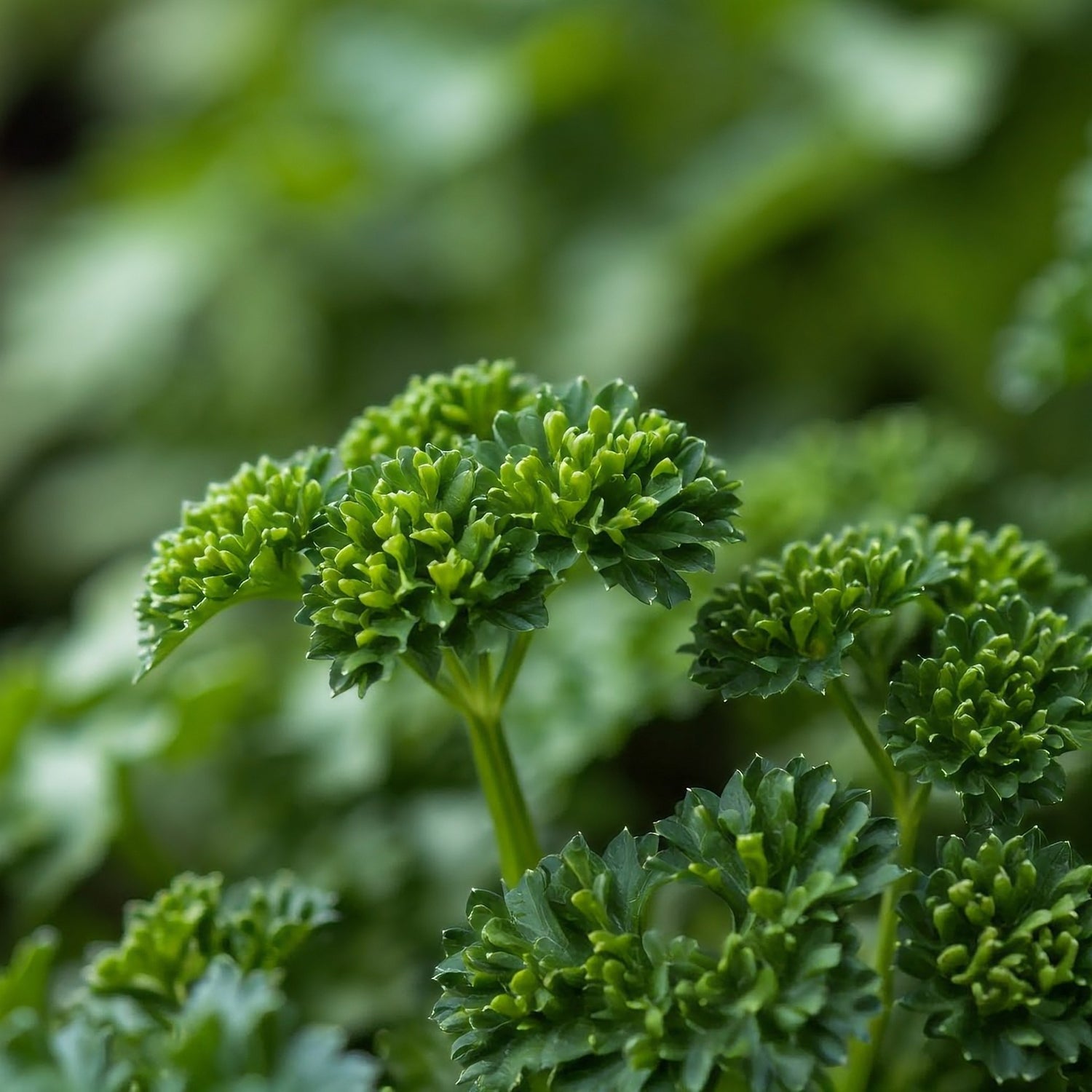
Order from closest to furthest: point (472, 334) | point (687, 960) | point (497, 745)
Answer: point (687, 960)
point (497, 745)
point (472, 334)

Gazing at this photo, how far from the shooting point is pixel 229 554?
0.65m

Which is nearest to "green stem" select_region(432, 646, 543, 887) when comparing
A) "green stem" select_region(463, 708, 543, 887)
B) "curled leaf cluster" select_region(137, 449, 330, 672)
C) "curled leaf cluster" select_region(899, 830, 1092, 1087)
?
"green stem" select_region(463, 708, 543, 887)

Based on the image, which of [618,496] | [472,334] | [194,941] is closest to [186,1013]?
[194,941]

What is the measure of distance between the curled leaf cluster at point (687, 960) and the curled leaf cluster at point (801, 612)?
51 millimetres

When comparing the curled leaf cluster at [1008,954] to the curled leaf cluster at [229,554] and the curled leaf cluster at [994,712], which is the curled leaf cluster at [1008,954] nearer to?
the curled leaf cluster at [994,712]

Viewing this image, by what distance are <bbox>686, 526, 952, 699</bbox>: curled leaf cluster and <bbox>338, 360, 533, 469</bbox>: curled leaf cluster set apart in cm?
17

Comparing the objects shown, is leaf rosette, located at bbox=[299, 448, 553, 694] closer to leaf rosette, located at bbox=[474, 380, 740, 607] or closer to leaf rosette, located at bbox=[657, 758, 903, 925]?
leaf rosette, located at bbox=[474, 380, 740, 607]

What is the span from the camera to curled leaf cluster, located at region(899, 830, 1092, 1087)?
0.57 metres

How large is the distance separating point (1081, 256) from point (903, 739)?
0.51m

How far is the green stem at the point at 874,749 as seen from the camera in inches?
26.0

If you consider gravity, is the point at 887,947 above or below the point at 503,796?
below

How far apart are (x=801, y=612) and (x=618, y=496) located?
0.10 m

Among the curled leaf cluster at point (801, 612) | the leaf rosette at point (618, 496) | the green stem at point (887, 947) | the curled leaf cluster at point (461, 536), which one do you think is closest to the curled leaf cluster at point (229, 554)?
the curled leaf cluster at point (461, 536)

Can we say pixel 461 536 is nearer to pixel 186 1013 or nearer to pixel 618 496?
pixel 618 496
